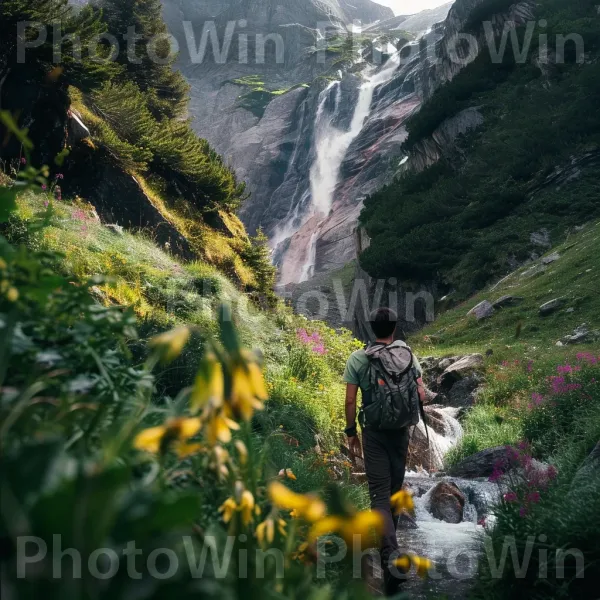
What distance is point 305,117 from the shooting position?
6969cm

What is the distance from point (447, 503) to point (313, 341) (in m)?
3.27

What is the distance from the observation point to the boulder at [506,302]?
17.2m

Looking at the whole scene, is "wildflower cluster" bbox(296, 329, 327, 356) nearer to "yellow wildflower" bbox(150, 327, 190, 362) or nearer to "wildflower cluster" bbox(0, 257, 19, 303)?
"wildflower cluster" bbox(0, 257, 19, 303)

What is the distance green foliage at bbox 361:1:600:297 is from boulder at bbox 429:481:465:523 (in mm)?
15626

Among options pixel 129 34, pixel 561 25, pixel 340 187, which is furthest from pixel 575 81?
pixel 340 187

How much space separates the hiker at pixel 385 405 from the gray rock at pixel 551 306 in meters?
12.3

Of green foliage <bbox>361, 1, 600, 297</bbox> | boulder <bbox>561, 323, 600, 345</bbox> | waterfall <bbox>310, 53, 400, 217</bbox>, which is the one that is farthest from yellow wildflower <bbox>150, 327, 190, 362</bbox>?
waterfall <bbox>310, 53, 400, 217</bbox>

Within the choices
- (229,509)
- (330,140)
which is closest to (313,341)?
(229,509)

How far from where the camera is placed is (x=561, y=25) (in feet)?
89.0

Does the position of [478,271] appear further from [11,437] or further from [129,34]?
[11,437]

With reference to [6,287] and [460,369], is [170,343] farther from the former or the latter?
[460,369]

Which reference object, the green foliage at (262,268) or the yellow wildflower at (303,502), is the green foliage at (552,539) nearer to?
the yellow wildflower at (303,502)

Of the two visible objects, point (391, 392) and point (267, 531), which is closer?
point (267, 531)

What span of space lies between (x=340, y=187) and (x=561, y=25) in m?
31.8
